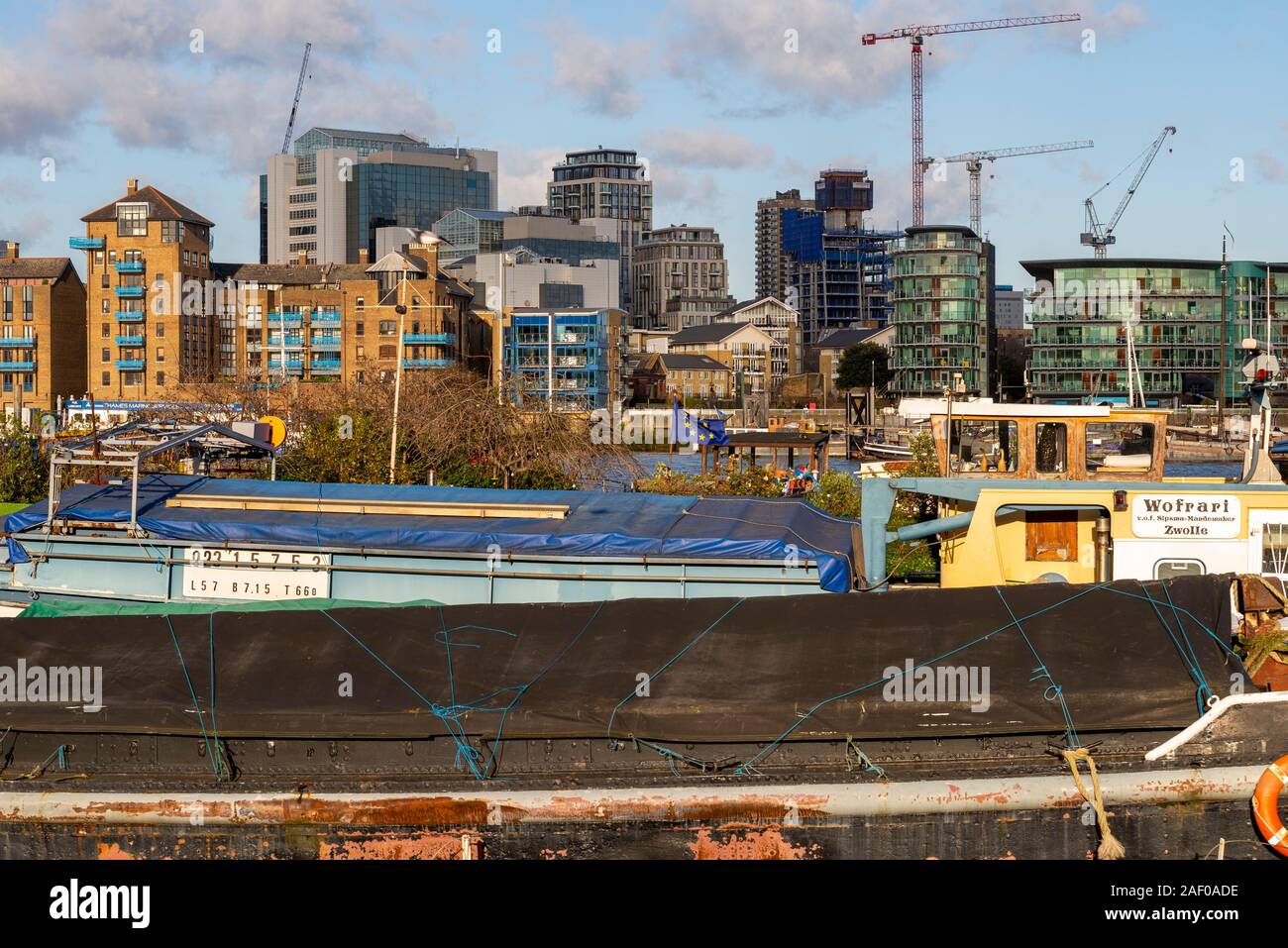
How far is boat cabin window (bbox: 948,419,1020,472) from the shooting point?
18.2 metres

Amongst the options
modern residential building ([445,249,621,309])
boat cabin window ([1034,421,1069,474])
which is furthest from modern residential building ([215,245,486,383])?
boat cabin window ([1034,421,1069,474])

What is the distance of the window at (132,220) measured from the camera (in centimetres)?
10281

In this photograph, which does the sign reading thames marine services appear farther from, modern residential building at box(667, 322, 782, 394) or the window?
modern residential building at box(667, 322, 782, 394)

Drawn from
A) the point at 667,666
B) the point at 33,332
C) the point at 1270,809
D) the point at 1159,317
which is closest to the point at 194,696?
the point at 667,666

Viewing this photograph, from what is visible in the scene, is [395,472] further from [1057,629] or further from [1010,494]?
[1057,629]

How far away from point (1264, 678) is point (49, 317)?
108050 mm

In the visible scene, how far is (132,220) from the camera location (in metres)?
103

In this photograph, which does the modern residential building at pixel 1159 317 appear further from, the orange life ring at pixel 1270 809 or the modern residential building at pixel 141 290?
the orange life ring at pixel 1270 809

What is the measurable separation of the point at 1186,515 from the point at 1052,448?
103 inches

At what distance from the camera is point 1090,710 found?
12.8m

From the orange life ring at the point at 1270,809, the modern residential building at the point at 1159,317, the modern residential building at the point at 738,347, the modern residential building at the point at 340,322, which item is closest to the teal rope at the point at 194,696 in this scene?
the orange life ring at the point at 1270,809

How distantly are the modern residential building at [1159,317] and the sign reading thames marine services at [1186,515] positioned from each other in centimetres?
11523
